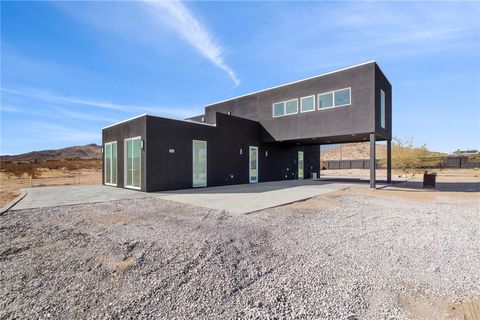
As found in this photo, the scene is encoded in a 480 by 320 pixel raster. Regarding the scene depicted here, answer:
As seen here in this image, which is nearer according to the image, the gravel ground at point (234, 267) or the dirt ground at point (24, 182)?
the gravel ground at point (234, 267)

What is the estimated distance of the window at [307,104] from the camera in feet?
44.7

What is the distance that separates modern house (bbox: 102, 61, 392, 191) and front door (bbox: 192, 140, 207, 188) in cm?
5

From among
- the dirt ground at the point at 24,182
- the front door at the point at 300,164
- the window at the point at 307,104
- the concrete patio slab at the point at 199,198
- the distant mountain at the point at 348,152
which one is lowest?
the dirt ground at the point at 24,182

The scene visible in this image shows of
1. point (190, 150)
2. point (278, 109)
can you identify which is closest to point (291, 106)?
point (278, 109)

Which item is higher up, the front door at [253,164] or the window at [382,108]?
the window at [382,108]

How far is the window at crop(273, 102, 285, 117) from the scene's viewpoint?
1505 cm

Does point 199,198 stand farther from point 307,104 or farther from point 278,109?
point 278,109

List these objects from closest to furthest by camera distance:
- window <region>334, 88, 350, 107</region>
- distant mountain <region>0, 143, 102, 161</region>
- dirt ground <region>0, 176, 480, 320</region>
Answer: dirt ground <region>0, 176, 480, 320</region>
window <region>334, 88, 350, 107</region>
distant mountain <region>0, 143, 102, 161</region>

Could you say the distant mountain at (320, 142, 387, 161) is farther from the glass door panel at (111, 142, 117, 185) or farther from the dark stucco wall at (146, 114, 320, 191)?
the glass door panel at (111, 142, 117, 185)

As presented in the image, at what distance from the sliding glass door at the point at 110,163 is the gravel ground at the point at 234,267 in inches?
330

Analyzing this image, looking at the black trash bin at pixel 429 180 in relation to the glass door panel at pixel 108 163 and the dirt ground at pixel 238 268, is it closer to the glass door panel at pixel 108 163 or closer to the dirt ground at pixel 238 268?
the dirt ground at pixel 238 268

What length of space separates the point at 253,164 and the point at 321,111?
5.46 m

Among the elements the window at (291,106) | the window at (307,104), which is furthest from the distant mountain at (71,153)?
the window at (307,104)

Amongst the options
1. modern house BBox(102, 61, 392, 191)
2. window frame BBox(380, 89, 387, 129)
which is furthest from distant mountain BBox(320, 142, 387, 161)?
modern house BBox(102, 61, 392, 191)
